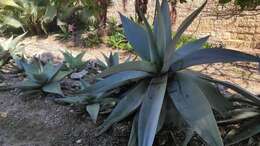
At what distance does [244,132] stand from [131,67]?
0.62 metres

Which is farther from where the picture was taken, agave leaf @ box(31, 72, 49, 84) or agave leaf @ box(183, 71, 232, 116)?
agave leaf @ box(31, 72, 49, 84)

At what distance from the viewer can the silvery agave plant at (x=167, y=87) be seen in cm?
171

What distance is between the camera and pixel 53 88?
260 cm

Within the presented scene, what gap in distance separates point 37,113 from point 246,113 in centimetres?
126

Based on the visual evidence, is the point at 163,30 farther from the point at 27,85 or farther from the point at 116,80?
the point at 27,85

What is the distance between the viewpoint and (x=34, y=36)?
17.9 ft

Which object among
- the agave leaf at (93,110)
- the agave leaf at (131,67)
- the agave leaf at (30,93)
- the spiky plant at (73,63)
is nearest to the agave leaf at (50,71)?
the agave leaf at (30,93)

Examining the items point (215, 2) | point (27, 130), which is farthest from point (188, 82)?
point (215, 2)

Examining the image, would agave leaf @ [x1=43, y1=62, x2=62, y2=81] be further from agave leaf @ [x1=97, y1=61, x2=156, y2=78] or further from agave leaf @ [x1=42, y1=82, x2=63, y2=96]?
agave leaf @ [x1=97, y1=61, x2=156, y2=78]

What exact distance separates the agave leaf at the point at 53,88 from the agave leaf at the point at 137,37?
66cm

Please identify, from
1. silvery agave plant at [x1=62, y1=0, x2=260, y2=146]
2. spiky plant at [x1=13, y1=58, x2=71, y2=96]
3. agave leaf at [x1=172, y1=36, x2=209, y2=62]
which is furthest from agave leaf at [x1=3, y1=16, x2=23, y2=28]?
agave leaf at [x1=172, y1=36, x2=209, y2=62]

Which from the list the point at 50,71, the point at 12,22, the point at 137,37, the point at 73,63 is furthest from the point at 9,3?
the point at 137,37

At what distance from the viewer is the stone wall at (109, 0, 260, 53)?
479cm

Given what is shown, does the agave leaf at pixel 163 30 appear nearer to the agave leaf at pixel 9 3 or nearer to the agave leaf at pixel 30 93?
the agave leaf at pixel 30 93
